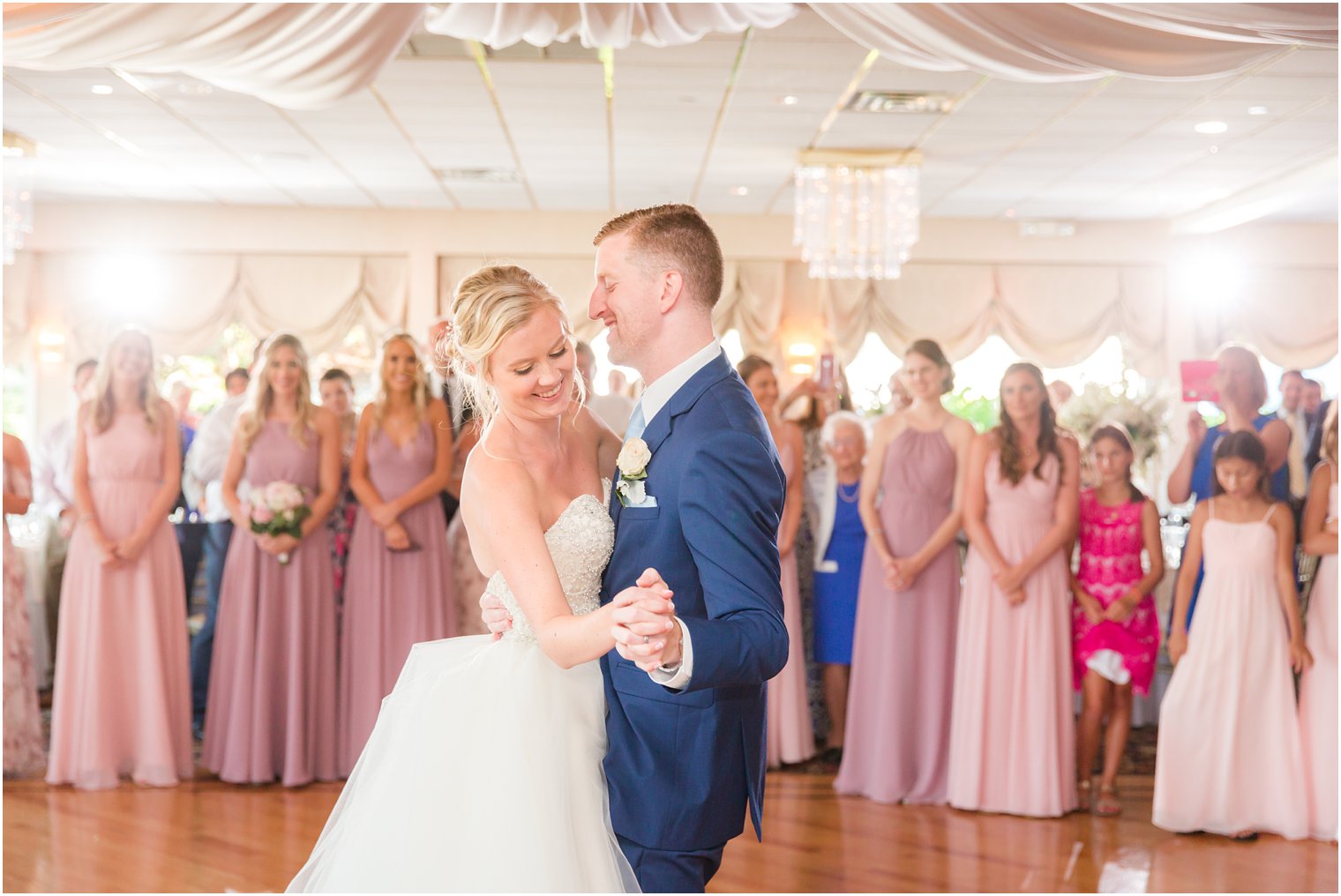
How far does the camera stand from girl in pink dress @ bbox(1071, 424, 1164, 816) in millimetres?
5059

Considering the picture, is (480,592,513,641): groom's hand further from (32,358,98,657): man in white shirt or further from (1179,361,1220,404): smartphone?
(32,358,98,657): man in white shirt

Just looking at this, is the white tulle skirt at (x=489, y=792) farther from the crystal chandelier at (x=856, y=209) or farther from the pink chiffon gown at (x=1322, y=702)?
the crystal chandelier at (x=856, y=209)

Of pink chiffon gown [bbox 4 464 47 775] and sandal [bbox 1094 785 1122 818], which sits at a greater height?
pink chiffon gown [bbox 4 464 47 775]

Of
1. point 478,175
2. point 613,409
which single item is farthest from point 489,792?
point 478,175

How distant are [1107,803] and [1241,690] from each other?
0.72 m

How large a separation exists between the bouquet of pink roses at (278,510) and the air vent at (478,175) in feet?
16.5

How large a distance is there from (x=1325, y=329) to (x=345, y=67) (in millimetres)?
10614

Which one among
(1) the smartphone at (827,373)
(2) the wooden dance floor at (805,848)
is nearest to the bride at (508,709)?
(2) the wooden dance floor at (805,848)

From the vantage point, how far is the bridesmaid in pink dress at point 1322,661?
4.60 m

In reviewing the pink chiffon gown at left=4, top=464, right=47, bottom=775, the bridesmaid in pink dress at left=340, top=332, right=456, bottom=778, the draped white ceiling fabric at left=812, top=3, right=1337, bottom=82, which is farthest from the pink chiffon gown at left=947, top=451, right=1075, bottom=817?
the pink chiffon gown at left=4, top=464, right=47, bottom=775

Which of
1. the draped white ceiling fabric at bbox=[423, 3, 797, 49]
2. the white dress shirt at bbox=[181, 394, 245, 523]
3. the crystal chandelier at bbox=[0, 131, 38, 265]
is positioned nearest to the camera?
the draped white ceiling fabric at bbox=[423, 3, 797, 49]

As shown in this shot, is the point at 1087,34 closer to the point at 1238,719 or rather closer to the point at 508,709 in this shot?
the point at 1238,719

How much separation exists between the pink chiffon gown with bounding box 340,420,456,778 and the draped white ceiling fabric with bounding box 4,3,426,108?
168 cm

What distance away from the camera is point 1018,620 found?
16.5 feet
